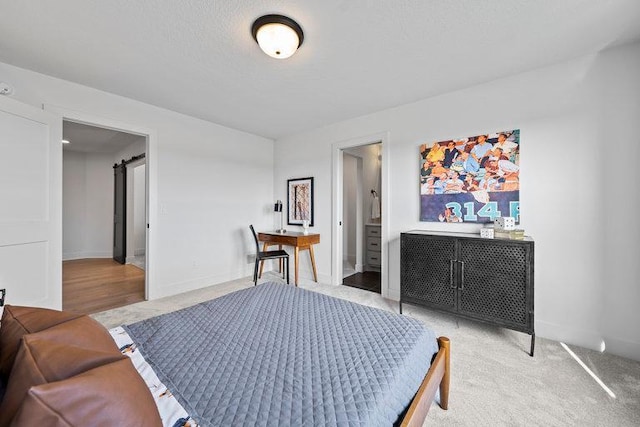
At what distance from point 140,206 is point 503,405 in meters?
7.10

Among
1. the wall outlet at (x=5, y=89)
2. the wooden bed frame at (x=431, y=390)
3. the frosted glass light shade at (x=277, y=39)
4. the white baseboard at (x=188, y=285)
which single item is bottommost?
the white baseboard at (x=188, y=285)

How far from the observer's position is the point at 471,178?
2621mm

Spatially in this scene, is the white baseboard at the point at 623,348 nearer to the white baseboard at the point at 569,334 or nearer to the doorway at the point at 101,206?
the white baseboard at the point at 569,334

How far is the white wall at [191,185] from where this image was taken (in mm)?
2717

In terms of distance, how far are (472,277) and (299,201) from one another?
9.10 feet

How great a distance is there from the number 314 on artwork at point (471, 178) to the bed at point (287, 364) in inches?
64.7

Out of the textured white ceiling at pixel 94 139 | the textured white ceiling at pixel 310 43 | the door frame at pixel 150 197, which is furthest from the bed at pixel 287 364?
the textured white ceiling at pixel 94 139

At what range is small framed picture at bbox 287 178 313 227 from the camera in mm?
4160

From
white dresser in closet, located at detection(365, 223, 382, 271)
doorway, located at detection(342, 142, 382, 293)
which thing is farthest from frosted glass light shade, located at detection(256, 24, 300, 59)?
white dresser in closet, located at detection(365, 223, 382, 271)

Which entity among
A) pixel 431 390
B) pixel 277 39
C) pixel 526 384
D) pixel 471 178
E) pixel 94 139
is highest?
pixel 94 139

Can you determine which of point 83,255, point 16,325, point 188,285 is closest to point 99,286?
point 188,285

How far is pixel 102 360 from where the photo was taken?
2.16 ft

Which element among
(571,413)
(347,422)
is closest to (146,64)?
(347,422)

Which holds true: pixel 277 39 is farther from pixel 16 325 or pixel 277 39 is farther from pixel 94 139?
pixel 94 139
